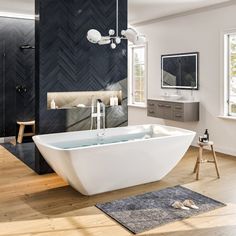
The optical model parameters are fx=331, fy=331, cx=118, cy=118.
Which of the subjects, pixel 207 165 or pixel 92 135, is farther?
pixel 207 165

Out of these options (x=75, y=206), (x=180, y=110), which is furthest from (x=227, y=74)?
(x=75, y=206)

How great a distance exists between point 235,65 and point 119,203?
11.8ft

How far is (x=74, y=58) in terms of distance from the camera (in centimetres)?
513

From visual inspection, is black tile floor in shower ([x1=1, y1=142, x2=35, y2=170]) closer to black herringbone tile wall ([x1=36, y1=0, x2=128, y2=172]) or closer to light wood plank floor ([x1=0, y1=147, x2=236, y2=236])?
light wood plank floor ([x1=0, y1=147, x2=236, y2=236])

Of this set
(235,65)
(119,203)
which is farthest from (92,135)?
(235,65)

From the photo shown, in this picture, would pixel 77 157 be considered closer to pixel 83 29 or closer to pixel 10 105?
pixel 83 29

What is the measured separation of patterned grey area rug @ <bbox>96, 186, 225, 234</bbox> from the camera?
3.23 metres

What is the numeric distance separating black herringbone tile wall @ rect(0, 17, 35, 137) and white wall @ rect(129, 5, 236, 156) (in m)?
3.06

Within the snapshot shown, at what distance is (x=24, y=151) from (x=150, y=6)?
366cm

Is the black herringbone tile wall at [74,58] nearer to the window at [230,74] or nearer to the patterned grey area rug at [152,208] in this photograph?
A: the patterned grey area rug at [152,208]

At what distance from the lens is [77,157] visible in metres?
3.54

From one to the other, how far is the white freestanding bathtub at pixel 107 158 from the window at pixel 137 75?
3.64 meters

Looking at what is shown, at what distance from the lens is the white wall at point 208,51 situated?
6031 millimetres

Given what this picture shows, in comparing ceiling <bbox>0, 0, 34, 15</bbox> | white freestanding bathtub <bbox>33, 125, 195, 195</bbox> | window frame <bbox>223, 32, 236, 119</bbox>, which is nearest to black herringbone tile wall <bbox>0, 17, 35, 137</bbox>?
ceiling <bbox>0, 0, 34, 15</bbox>
